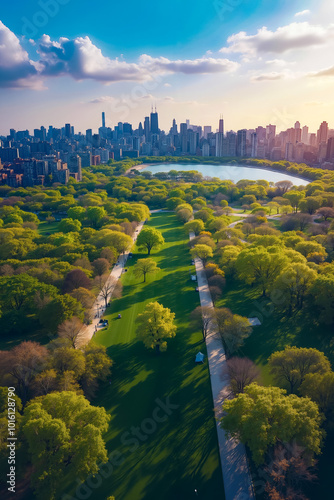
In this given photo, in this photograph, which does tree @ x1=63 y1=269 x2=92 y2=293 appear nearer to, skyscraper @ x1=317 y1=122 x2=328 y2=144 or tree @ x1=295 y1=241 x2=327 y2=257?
tree @ x1=295 y1=241 x2=327 y2=257

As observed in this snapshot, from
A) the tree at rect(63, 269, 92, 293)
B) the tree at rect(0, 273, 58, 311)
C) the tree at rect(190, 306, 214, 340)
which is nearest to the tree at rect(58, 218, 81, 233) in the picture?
the tree at rect(63, 269, 92, 293)

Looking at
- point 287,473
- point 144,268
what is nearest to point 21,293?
point 144,268

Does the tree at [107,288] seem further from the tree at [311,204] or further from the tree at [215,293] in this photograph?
the tree at [311,204]

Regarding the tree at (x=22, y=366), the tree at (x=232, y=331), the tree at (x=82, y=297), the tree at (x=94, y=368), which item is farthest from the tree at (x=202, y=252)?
the tree at (x=22, y=366)

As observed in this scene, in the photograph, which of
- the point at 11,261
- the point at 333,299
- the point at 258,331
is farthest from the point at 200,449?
the point at 11,261

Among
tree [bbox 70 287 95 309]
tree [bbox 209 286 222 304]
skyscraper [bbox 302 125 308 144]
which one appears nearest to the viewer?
tree [bbox 70 287 95 309]
